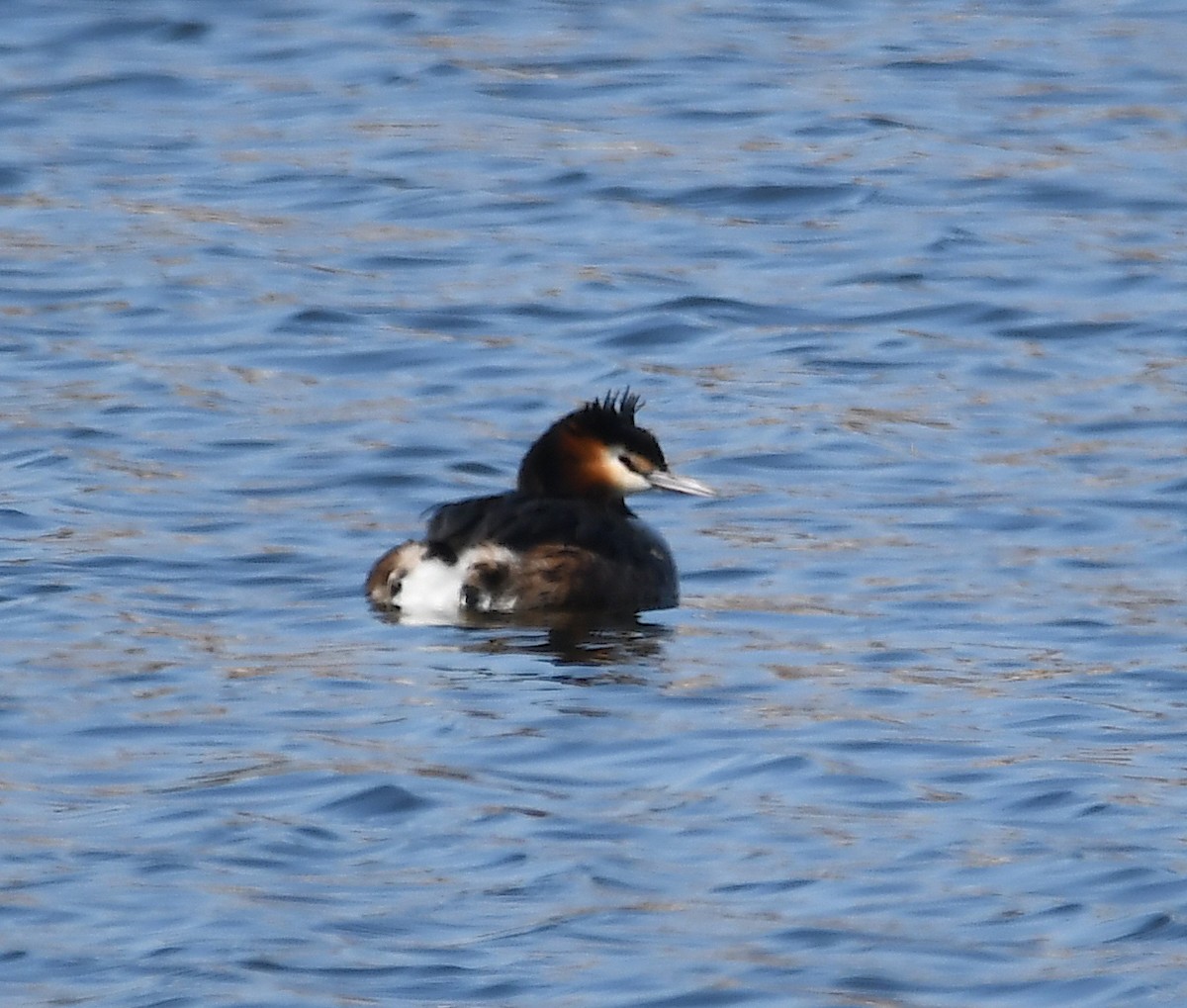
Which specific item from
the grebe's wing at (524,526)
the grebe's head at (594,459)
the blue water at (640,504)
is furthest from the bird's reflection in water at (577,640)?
the grebe's head at (594,459)

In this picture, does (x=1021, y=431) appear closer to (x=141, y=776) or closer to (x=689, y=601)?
(x=689, y=601)

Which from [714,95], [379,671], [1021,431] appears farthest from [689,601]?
[714,95]

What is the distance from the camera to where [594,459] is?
9.88 metres

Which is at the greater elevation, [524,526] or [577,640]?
Answer: [524,526]

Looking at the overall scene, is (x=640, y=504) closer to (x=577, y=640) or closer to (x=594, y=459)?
(x=594, y=459)

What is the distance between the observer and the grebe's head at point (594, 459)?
9.86 metres

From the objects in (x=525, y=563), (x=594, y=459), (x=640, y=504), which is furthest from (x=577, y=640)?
(x=640, y=504)

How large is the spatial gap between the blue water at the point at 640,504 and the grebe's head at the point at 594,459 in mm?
344

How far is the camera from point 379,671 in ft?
27.3

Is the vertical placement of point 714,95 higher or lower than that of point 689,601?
higher

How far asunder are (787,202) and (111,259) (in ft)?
10.6

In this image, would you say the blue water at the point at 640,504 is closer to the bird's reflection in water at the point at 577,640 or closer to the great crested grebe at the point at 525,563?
the bird's reflection in water at the point at 577,640

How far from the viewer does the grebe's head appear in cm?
986

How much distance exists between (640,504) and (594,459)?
4.01 feet
